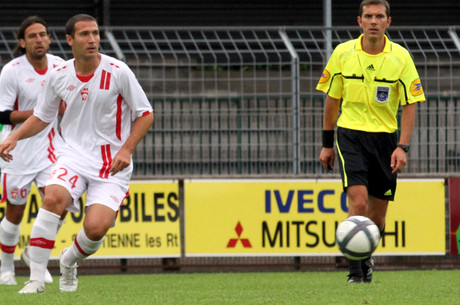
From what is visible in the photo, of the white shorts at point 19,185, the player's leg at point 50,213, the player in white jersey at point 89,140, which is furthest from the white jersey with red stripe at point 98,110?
the white shorts at point 19,185

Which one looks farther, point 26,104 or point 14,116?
point 26,104

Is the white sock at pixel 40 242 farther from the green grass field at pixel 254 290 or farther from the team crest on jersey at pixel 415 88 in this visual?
the team crest on jersey at pixel 415 88

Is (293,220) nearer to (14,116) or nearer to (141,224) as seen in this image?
(141,224)

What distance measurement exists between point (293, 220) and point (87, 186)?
413 cm

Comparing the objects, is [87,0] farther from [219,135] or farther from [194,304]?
[194,304]

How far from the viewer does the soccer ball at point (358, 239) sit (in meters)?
6.95

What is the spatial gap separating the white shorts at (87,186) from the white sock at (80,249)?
228 millimetres

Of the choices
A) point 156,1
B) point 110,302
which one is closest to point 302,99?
point 110,302

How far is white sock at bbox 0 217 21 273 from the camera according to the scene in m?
9.25

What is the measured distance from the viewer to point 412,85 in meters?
7.71

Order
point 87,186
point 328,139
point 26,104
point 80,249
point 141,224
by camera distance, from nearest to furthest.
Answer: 1. point 80,249
2. point 87,186
3. point 328,139
4. point 26,104
5. point 141,224

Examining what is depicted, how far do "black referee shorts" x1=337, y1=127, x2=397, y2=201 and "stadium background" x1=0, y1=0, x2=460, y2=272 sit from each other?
3148 mm

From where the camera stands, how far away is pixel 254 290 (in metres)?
7.98

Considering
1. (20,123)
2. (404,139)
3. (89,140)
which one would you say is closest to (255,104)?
(20,123)
